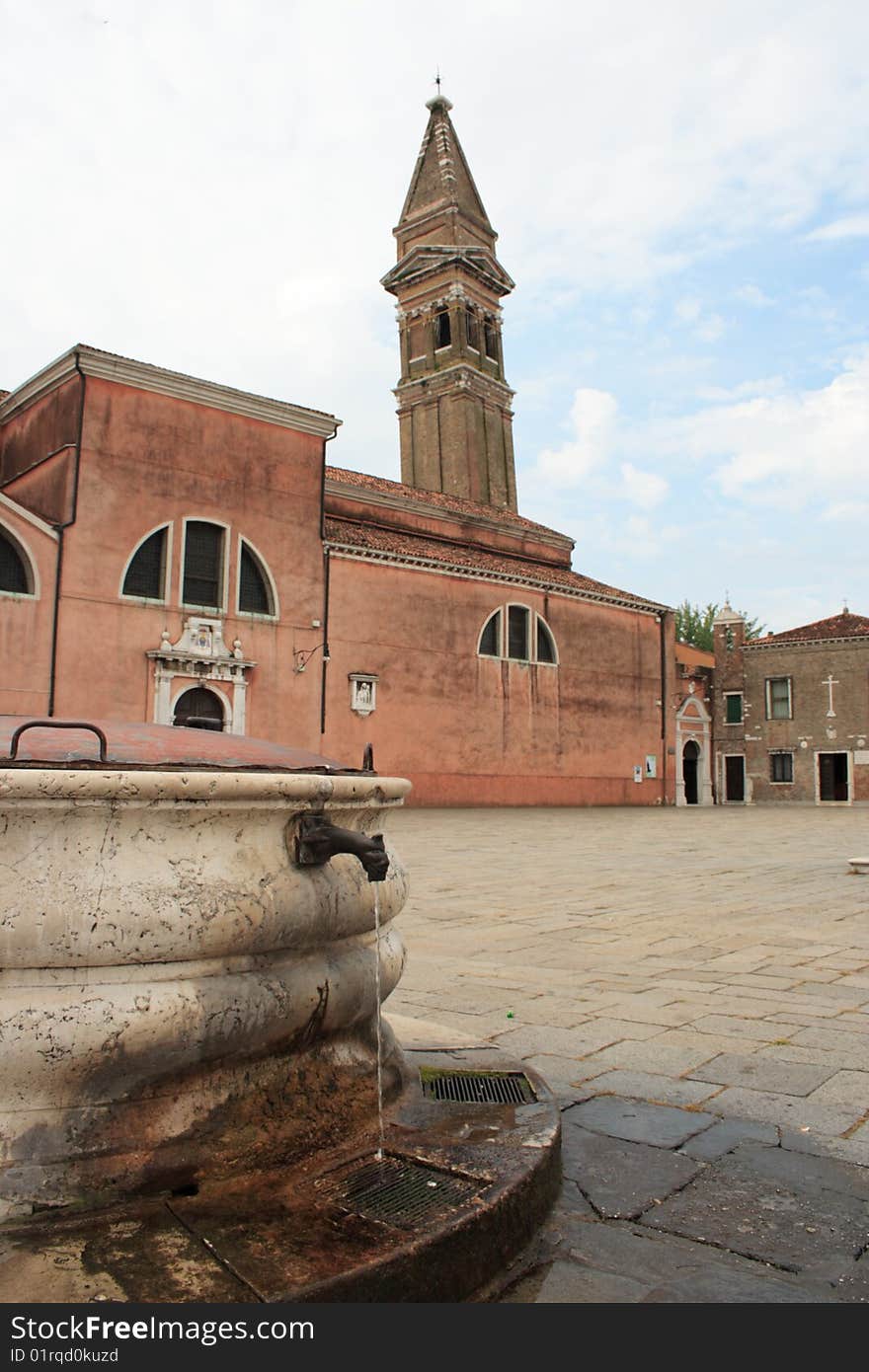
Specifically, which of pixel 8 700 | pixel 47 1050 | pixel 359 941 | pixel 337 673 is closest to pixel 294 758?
pixel 359 941

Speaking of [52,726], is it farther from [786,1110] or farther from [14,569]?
[14,569]

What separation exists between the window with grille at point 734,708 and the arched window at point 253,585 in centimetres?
2127

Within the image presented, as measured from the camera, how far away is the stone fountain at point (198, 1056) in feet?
6.36

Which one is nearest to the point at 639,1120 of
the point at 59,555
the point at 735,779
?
the point at 59,555

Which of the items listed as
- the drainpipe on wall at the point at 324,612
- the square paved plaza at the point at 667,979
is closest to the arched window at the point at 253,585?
the drainpipe on wall at the point at 324,612

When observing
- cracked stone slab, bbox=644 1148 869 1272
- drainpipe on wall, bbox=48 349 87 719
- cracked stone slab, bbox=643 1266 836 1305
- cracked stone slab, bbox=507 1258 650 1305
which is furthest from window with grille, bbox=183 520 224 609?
cracked stone slab, bbox=643 1266 836 1305

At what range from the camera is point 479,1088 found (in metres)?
2.97

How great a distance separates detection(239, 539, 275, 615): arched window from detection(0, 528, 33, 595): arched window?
4373 mm

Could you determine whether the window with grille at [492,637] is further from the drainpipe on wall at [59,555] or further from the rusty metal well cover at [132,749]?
the rusty metal well cover at [132,749]

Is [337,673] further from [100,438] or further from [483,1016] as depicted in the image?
[483,1016]

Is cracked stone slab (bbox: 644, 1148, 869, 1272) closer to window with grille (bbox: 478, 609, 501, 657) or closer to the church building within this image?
the church building

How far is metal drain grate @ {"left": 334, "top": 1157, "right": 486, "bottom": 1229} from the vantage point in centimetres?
209

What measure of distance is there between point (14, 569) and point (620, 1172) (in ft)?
57.1

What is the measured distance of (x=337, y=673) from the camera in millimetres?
22047
